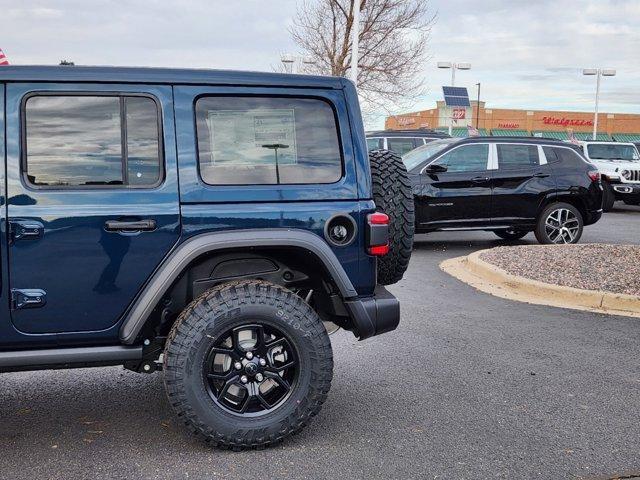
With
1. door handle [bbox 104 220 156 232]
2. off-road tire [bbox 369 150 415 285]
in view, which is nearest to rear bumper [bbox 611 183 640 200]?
off-road tire [bbox 369 150 415 285]

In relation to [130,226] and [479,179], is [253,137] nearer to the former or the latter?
[130,226]

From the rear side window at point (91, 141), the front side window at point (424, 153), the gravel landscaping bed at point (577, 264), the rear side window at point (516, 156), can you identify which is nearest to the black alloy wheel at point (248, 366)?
the rear side window at point (91, 141)

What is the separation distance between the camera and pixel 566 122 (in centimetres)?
7656

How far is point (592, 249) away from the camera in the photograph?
9539 mm

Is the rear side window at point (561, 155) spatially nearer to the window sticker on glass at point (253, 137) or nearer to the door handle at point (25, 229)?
the window sticker on glass at point (253, 137)

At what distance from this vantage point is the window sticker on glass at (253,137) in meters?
3.67

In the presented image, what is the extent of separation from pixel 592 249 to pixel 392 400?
6157 millimetres

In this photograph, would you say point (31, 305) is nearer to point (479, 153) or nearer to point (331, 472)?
point (331, 472)

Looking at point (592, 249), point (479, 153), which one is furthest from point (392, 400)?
point (479, 153)

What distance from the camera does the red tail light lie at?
375 cm

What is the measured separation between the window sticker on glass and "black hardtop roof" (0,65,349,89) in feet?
0.52

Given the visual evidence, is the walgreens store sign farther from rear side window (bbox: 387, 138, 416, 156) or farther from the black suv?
the black suv

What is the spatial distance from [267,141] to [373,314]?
111 cm

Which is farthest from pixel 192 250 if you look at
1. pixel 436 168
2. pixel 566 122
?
pixel 566 122
